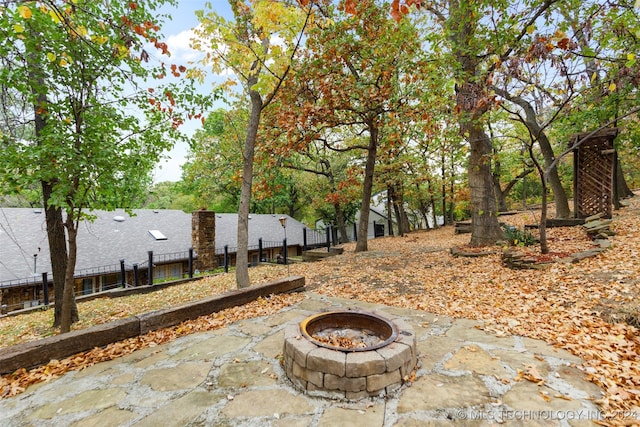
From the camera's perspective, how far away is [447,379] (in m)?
2.53

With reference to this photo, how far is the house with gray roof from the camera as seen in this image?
9.68 metres

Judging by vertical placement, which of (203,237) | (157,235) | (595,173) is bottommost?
(203,237)

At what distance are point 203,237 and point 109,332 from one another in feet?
30.8

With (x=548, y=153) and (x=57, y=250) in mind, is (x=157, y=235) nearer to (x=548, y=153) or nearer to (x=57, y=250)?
(x=57, y=250)

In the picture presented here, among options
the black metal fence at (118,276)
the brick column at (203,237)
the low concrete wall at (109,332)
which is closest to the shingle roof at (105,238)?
the black metal fence at (118,276)

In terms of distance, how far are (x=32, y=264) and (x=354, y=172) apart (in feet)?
42.5

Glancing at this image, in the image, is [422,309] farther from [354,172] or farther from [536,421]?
[354,172]

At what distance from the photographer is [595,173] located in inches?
316

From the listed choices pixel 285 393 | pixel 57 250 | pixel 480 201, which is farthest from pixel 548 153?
pixel 57 250

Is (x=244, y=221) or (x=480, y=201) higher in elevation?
(x=480, y=201)

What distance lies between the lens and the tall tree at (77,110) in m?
3.82

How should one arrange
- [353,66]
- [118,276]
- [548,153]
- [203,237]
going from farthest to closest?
A: [203,237]
[118,276]
[548,153]
[353,66]

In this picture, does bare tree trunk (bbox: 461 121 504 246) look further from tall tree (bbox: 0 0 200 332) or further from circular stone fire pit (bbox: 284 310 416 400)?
tall tree (bbox: 0 0 200 332)

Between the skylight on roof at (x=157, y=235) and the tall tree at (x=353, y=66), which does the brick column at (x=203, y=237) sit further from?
the tall tree at (x=353, y=66)
